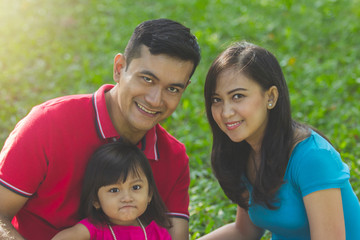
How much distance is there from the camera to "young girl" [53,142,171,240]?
2.67 metres

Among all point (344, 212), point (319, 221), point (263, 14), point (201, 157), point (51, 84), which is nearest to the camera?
point (319, 221)

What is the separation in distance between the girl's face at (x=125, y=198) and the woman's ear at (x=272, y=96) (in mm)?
853

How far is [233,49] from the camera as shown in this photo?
2.71m

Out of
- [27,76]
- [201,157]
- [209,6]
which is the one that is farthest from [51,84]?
[209,6]

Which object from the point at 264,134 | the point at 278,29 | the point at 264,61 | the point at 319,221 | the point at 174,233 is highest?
the point at 278,29

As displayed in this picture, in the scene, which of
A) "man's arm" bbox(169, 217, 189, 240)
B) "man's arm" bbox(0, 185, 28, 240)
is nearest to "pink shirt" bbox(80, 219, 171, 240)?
"man's arm" bbox(169, 217, 189, 240)

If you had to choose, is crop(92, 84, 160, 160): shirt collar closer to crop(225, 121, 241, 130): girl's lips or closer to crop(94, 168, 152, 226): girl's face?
crop(94, 168, 152, 226): girl's face

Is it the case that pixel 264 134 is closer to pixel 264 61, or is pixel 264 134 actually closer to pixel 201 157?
pixel 264 61

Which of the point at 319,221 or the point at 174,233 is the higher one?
the point at 319,221

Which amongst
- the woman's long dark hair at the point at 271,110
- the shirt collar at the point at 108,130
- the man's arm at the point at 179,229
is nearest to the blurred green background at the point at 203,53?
the man's arm at the point at 179,229

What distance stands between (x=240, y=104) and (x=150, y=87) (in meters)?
0.54

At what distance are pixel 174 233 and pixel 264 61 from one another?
1.25 metres

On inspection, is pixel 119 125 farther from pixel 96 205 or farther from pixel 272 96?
pixel 272 96

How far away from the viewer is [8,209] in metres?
2.56
